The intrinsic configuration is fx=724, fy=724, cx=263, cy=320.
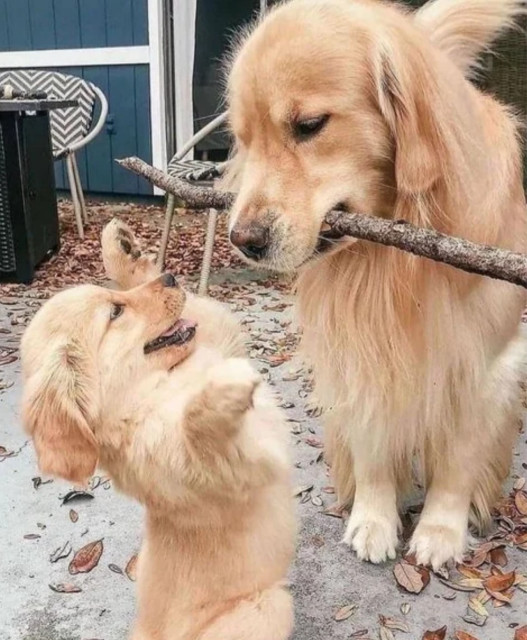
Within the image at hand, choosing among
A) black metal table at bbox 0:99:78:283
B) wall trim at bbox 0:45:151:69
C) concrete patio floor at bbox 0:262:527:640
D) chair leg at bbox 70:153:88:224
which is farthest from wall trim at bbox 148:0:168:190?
concrete patio floor at bbox 0:262:527:640

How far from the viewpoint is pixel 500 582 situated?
5.87 ft

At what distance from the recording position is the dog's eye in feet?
4.88

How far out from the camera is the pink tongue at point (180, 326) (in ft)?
5.25

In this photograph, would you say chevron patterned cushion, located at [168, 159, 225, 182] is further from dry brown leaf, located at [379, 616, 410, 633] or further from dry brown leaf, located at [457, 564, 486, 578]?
dry brown leaf, located at [379, 616, 410, 633]

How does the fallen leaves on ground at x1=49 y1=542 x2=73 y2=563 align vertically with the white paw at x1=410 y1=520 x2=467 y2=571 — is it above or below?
below

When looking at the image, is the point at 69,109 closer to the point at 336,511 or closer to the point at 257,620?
the point at 336,511

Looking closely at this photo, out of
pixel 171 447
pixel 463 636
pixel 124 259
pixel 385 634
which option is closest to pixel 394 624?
pixel 385 634

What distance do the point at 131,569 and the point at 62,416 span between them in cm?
69

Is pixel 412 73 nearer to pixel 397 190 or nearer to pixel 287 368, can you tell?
pixel 397 190

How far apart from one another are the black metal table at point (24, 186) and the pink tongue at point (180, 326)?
268 cm

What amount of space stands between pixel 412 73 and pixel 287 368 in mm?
1762

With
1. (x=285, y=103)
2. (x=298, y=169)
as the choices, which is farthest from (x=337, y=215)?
(x=285, y=103)

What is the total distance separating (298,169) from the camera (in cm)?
151

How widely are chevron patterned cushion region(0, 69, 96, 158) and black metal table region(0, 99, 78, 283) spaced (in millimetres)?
831
